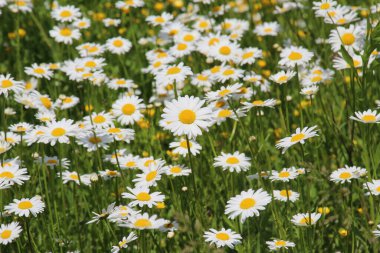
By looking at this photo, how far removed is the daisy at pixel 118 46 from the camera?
5.18 metres

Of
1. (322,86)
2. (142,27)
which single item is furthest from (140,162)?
(142,27)

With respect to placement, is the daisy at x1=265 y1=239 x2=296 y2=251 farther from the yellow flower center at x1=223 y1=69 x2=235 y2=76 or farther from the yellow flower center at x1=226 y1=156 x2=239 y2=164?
the yellow flower center at x1=223 y1=69 x2=235 y2=76

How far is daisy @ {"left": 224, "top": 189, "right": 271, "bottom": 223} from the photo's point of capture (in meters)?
2.98

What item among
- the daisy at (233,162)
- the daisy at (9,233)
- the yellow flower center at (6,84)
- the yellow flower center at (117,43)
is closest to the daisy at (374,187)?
the daisy at (233,162)

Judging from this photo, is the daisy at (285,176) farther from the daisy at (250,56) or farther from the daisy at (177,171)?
the daisy at (250,56)

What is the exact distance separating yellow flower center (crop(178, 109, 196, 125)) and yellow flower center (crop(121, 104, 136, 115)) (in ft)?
3.03

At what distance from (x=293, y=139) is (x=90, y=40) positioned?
10.4 feet

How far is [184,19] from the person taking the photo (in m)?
5.55

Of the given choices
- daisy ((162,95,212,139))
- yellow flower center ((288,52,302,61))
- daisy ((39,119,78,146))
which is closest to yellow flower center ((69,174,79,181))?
daisy ((39,119,78,146))

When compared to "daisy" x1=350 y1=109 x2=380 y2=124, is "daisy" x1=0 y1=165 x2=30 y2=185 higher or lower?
lower

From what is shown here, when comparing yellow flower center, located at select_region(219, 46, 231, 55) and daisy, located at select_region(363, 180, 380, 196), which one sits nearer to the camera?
daisy, located at select_region(363, 180, 380, 196)

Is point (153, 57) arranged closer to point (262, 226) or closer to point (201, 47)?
point (201, 47)

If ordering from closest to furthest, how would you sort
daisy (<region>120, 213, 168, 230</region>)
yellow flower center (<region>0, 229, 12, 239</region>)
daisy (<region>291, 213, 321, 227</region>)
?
daisy (<region>120, 213, 168, 230</region>)
daisy (<region>291, 213, 321, 227</region>)
yellow flower center (<region>0, 229, 12, 239</region>)

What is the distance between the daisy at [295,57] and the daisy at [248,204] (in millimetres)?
1375
